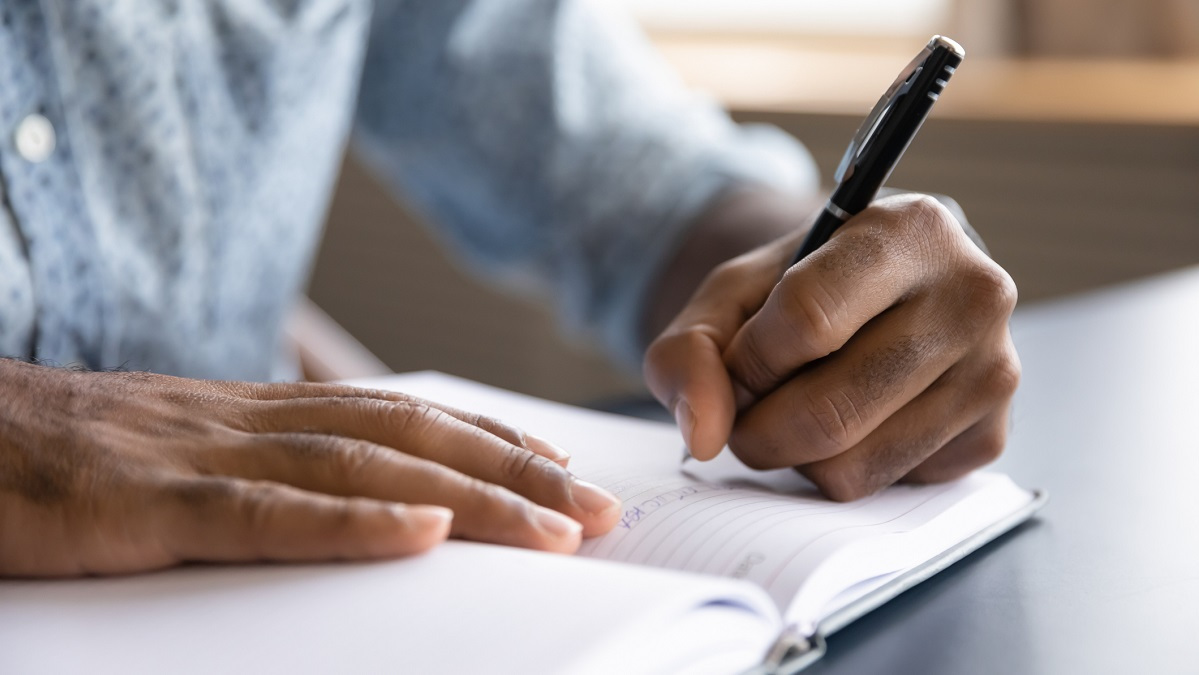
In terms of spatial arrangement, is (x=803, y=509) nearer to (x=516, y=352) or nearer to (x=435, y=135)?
(x=435, y=135)

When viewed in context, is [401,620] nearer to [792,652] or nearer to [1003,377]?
[792,652]

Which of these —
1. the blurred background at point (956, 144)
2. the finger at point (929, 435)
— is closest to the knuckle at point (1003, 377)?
the finger at point (929, 435)

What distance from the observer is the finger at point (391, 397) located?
453 millimetres

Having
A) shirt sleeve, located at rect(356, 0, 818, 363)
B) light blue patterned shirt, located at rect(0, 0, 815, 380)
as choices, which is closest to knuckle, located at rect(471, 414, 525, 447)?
light blue patterned shirt, located at rect(0, 0, 815, 380)

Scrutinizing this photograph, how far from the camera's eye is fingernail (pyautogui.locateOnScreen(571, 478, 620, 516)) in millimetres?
416

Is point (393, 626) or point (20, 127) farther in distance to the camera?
point (20, 127)

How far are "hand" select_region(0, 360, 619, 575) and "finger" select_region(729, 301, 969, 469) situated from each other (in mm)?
96

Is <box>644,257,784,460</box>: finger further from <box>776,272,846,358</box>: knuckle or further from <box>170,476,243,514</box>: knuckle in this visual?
<box>170,476,243,514</box>: knuckle

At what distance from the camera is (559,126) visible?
107 cm

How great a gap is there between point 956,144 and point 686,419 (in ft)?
4.71

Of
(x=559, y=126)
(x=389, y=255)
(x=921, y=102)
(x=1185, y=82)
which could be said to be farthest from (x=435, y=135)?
(x=389, y=255)

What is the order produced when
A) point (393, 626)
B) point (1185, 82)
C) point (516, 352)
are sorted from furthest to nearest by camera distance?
point (516, 352)
point (1185, 82)
point (393, 626)

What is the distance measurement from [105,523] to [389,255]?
2.35 m

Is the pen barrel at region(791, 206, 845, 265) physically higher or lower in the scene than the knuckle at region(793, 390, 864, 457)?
higher
